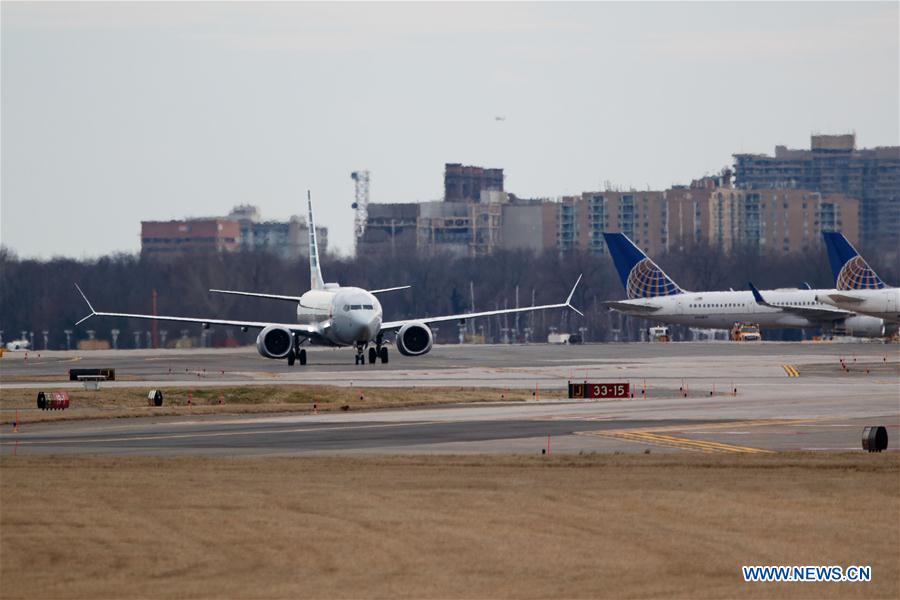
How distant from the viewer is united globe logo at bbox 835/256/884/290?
11094 cm

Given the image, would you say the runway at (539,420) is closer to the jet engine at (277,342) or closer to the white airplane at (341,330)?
the white airplane at (341,330)

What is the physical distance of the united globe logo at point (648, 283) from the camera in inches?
4705

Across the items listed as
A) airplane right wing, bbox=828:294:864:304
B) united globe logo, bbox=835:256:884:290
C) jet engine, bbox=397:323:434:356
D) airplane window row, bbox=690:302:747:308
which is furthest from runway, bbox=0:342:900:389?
united globe logo, bbox=835:256:884:290

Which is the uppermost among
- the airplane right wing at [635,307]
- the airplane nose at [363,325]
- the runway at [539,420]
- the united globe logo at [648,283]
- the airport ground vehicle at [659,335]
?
the united globe logo at [648,283]

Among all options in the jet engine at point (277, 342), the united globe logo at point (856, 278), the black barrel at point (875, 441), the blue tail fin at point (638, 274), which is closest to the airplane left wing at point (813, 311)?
the united globe logo at point (856, 278)

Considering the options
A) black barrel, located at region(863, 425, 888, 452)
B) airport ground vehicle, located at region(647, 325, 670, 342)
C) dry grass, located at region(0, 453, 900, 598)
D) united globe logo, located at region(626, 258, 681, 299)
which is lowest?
airport ground vehicle, located at region(647, 325, 670, 342)

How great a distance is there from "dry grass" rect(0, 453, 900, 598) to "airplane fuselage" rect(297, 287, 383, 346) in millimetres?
47771

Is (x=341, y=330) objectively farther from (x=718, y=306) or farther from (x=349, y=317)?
(x=718, y=306)

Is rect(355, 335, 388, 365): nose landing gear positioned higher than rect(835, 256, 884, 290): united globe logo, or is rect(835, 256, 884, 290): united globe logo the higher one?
rect(835, 256, 884, 290): united globe logo

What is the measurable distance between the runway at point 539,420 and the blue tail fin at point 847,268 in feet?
126

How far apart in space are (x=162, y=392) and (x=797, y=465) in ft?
100.0

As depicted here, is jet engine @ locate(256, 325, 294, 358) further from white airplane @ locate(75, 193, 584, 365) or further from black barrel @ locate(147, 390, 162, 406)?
black barrel @ locate(147, 390, 162, 406)

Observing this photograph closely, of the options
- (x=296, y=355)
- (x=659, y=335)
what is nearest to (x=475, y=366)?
(x=296, y=355)

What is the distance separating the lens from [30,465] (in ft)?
94.5
